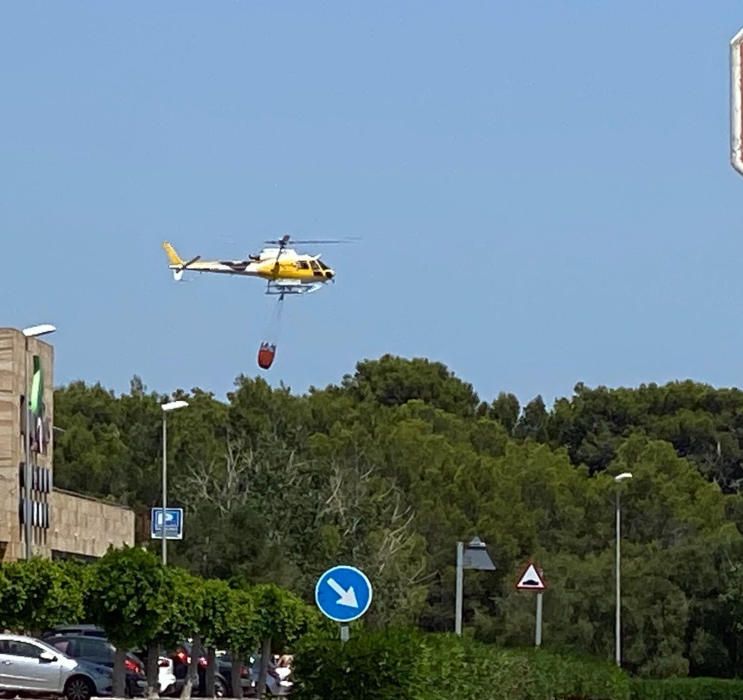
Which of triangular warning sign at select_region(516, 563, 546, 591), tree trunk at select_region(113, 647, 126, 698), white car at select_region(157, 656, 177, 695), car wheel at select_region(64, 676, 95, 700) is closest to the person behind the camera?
triangular warning sign at select_region(516, 563, 546, 591)

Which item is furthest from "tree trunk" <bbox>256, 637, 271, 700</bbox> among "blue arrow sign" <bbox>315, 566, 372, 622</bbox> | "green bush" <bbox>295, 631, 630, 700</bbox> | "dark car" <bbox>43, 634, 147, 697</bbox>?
"blue arrow sign" <bbox>315, 566, 372, 622</bbox>

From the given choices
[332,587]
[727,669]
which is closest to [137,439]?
[727,669]

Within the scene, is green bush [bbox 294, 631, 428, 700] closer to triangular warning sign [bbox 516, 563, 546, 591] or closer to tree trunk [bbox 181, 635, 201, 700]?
triangular warning sign [bbox 516, 563, 546, 591]

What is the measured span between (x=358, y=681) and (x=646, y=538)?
64.6 meters

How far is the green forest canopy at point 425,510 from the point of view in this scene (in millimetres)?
73562

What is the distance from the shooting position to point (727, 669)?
7400 cm

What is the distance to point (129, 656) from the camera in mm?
44281

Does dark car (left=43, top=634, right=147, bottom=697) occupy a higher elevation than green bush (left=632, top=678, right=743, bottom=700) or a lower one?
higher

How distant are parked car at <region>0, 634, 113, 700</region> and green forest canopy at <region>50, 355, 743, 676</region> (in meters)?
27.9

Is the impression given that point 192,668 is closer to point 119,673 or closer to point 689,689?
point 119,673

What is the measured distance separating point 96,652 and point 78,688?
2.92 metres

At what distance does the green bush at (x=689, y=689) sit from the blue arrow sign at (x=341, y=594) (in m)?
25.3

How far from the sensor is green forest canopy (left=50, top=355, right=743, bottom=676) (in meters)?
73.6

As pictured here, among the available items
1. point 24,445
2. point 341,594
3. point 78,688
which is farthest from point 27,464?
point 341,594
